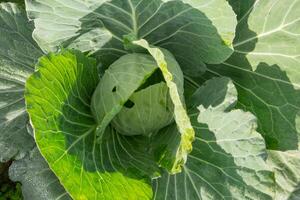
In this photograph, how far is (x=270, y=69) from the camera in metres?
1.49

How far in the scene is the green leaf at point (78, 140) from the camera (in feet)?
3.87

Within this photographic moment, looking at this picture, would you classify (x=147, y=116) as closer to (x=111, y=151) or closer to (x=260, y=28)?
(x=111, y=151)

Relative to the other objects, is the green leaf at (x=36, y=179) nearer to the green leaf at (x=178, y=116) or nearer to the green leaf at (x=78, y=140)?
the green leaf at (x=78, y=140)

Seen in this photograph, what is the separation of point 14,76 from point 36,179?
324 mm

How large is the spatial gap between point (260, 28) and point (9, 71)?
73cm

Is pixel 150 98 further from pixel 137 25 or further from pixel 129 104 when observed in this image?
pixel 137 25

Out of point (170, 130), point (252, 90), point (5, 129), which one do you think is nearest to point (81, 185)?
point (170, 130)

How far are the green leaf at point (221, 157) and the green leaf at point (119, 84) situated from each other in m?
0.21

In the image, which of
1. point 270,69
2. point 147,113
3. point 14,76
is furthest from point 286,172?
point 14,76

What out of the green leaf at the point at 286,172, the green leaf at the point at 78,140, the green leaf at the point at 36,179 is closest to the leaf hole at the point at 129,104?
the green leaf at the point at 78,140

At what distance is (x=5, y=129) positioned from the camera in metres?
1.55

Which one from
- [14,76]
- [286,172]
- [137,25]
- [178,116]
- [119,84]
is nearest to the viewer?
[178,116]

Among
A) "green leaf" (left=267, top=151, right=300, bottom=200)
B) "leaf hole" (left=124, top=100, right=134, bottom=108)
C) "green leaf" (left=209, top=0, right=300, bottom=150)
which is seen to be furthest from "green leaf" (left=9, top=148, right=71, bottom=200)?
"green leaf" (left=267, top=151, right=300, bottom=200)

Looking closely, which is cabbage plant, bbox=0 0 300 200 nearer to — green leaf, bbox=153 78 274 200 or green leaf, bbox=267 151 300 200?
green leaf, bbox=153 78 274 200
